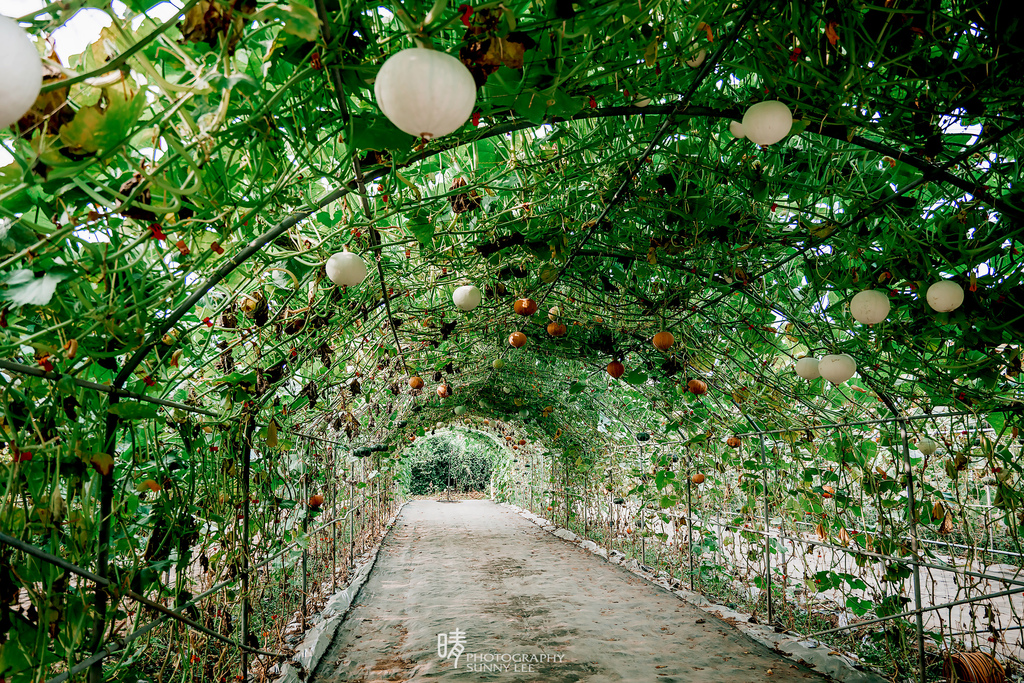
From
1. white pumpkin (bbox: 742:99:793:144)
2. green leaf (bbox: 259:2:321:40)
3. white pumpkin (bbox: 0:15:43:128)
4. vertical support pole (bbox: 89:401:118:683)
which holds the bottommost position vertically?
vertical support pole (bbox: 89:401:118:683)

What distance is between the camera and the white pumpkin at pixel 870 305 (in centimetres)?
247

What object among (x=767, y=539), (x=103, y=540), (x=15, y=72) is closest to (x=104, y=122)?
(x=15, y=72)

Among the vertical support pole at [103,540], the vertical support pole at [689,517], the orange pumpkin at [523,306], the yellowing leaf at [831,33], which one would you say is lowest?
the vertical support pole at [689,517]

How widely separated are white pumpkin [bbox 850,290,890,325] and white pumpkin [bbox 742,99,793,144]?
120 cm

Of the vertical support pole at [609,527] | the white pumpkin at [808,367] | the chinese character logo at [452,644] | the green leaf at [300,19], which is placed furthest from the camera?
the vertical support pole at [609,527]

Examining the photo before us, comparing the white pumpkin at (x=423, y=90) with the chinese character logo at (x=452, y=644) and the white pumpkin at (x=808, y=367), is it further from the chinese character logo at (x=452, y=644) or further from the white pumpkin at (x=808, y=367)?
the chinese character logo at (x=452, y=644)

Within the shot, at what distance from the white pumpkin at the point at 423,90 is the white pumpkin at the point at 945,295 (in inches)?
91.4

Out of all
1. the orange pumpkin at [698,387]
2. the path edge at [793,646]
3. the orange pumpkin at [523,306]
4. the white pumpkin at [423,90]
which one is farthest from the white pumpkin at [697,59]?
the path edge at [793,646]

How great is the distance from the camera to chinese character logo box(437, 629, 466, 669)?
4113mm

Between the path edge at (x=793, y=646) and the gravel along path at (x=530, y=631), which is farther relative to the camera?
the gravel along path at (x=530, y=631)

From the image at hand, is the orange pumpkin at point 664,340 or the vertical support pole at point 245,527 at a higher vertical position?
the orange pumpkin at point 664,340

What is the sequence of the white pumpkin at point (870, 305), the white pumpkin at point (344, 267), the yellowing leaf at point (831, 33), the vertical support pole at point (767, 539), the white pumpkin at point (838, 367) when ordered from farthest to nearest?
the vertical support pole at point (767, 539) → the white pumpkin at point (838, 367) → the white pumpkin at point (870, 305) → the white pumpkin at point (344, 267) → the yellowing leaf at point (831, 33)

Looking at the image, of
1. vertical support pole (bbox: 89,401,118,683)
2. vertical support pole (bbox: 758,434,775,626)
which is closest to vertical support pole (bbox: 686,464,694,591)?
vertical support pole (bbox: 758,434,775,626)

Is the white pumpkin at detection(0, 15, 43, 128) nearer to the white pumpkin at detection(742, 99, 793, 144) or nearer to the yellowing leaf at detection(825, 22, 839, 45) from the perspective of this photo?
the white pumpkin at detection(742, 99, 793, 144)
